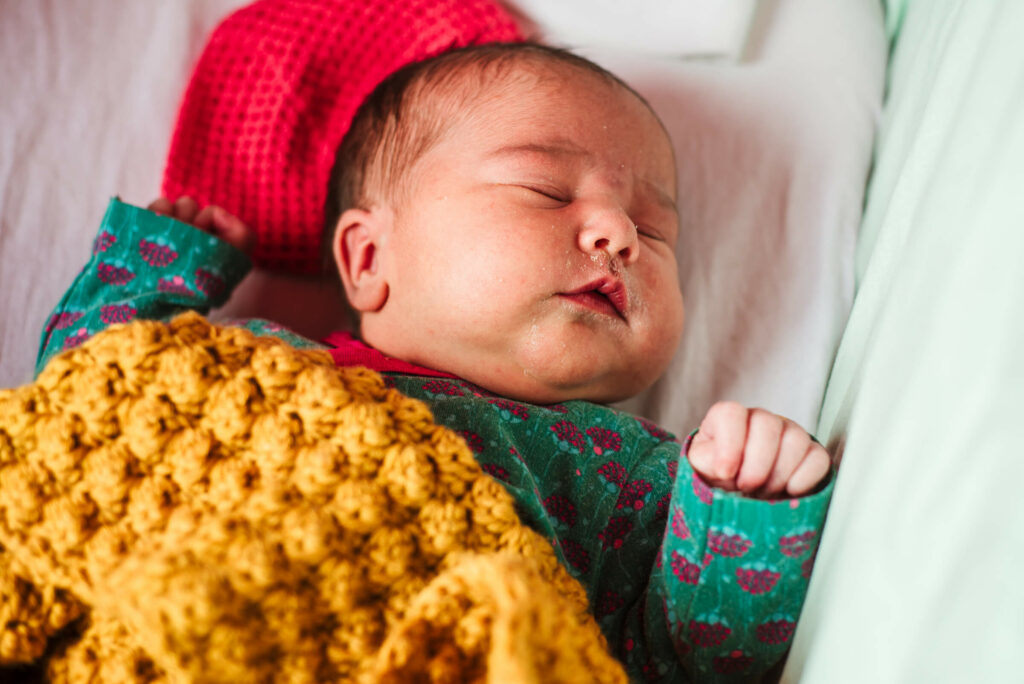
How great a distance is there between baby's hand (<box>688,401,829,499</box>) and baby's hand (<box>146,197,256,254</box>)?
74cm

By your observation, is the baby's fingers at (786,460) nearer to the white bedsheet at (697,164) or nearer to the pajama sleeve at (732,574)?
the pajama sleeve at (732,574)

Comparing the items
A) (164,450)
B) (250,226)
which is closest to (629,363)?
(164,450)

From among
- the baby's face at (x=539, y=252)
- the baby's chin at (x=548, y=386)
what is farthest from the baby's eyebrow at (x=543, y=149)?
the baby's chin at (x=548, y=386)

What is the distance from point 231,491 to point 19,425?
0.62ft

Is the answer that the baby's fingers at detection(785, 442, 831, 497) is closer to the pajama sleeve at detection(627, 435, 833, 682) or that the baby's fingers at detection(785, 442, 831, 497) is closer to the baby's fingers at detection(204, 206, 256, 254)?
the pajama sleeve at detection(627, 435, 833, 682)

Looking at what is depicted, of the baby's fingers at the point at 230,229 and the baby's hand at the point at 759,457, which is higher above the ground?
the baby's hand at the point at 759,457

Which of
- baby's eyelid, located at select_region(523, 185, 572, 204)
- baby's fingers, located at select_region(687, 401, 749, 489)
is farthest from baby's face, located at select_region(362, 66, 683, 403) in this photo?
baby's fingers, located at select_region(687, 401, 749, 489)

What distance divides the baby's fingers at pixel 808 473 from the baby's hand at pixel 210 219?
2.67 ft

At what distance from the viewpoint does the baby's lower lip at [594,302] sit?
83 cm

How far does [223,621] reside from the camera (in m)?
0.48

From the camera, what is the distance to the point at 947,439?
48 cm

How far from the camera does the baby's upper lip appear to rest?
833mm

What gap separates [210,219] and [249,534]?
717 mm

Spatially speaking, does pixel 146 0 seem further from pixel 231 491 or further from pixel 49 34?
pixel 231 491
